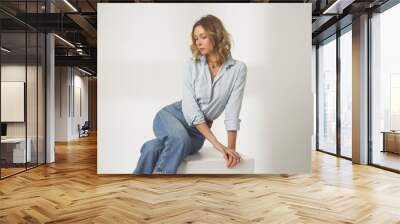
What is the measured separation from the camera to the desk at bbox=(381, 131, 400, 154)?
730 cm

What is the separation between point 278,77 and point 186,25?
1778mm

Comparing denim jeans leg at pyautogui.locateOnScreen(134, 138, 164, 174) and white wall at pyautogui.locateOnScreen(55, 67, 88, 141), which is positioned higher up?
white wall at pyautogui.locateOnScreen(55, 67, 88, 141)

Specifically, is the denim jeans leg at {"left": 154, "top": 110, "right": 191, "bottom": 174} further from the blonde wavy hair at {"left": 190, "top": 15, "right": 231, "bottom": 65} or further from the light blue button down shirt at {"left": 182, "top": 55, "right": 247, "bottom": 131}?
the blonde wavy hair at {"left": 190, "top": 15, "right": 231, "bottom": 65}

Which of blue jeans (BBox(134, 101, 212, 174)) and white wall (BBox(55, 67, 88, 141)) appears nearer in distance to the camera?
blue jeans (BBox(134, 101, 212, 174))

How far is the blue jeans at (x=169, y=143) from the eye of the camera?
643 cm

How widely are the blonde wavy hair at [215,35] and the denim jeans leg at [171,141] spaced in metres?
1.14

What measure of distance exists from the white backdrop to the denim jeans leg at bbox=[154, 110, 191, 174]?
218 millimetres

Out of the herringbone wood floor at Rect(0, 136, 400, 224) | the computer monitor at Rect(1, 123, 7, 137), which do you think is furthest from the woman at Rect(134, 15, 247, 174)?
the computer monitor at Rect(1, 123, 7, 137)

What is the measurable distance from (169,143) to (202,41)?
1793mm

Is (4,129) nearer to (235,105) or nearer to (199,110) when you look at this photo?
(199,110)

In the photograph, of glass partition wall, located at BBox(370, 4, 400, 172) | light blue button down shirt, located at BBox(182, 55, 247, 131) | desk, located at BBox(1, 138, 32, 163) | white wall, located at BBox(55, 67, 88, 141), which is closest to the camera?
light blue button down shirt, located at BBox(182, 55, 247, 131)

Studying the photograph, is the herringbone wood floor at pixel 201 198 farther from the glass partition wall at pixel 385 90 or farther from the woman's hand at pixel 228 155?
the glass partition wall at pixel 385 90

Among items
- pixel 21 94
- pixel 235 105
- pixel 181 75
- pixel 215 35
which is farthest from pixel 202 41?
pixel 21 94

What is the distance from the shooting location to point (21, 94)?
7.16m
